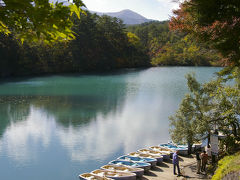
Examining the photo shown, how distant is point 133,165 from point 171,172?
1.69 meters

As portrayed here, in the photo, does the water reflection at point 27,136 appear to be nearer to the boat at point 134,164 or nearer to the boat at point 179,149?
the boat at point 134,164

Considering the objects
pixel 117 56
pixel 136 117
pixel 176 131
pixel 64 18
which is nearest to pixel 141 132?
pixel 136 117

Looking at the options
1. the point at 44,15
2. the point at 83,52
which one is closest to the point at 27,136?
the point at 44,15

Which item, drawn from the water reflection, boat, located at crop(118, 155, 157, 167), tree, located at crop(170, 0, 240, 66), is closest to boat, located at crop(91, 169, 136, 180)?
boat, located at crop(118, 155, 157, 167)

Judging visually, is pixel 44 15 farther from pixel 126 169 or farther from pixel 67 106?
pixel 67 106

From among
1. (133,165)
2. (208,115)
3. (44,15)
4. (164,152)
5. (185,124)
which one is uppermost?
(44,15)

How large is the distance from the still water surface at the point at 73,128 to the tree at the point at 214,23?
12.0 ft

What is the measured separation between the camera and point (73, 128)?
20.4 metres

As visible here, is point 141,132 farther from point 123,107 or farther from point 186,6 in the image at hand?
point 186,6

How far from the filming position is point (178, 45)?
81.1 m

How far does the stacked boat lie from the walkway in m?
0.29

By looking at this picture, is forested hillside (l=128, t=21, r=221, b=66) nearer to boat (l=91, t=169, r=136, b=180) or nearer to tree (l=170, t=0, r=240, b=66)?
boat (l=91, t=169, r=136, b=180)

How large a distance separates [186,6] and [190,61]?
73066mm

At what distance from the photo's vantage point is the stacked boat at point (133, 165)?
1121 centimetres
